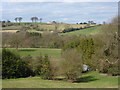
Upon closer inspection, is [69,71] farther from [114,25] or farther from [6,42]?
[6,42]

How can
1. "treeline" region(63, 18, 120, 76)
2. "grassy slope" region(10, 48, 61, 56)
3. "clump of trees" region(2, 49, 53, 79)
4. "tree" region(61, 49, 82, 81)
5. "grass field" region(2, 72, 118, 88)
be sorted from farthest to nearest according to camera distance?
"grassy slope" region(10, 48, 61, 56)
"treeline" region(63, 18, 120, 76)
"clump of trees" region(2, 49, 53, 79)
"tree" region(61, 49, 82, 81)
"grass field" region(2, 72, 118, 88)

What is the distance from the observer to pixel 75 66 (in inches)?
835

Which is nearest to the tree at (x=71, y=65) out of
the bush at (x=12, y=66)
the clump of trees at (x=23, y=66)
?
the clump of trees at (x=23, y=66)

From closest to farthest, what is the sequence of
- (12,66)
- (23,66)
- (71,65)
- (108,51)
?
(71,65)
(12,66)
(23,66)
(108,51)

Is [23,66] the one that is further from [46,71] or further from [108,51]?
[108,51]

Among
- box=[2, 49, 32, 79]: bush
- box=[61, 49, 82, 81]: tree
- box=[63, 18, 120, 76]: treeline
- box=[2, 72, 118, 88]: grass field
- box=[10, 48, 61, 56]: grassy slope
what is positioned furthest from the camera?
box=[10, 48, 61, 56]: grassy slope

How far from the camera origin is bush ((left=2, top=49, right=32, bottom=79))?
23.3 metres

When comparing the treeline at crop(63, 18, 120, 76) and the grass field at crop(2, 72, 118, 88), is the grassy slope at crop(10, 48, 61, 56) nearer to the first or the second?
the treeline at crop(63, 18, 120, 76)

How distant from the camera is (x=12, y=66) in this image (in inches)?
940

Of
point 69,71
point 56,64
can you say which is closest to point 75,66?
point 69,71

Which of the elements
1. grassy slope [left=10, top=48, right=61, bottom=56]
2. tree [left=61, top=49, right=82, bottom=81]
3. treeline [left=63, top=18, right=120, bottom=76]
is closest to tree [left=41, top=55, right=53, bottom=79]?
tree [left=61, top=49, right=82, bottom=81]

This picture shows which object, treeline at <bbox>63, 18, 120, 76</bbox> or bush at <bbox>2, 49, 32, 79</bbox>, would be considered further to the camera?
treeline at <bbox>63, 18, 120, 76</bbox>

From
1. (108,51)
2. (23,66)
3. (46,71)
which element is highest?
(108,51)

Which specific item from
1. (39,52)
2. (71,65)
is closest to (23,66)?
(71,65)
